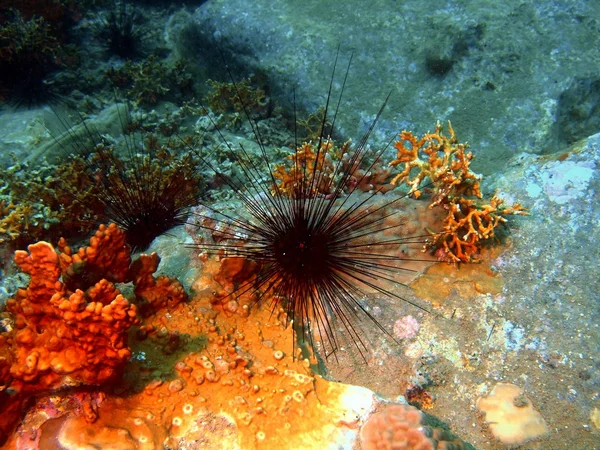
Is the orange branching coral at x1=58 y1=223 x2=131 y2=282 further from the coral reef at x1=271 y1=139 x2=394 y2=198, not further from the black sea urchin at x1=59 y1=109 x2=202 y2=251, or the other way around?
the coral reef at x1=271 y1=139 x2=394 y2=198

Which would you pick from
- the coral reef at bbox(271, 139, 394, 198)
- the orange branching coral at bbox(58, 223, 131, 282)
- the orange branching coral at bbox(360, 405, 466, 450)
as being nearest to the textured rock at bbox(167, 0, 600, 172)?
the coral reef at bbox(271, 139, 394, 198)

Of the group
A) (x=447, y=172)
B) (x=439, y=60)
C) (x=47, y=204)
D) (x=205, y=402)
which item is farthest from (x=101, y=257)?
(x=439, y=60)

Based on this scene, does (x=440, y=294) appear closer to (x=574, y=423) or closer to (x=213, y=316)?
(x=574, y=423)

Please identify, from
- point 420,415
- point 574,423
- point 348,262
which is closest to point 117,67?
point 348,262

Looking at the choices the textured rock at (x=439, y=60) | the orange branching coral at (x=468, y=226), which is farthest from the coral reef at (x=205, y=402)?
the textured rock at (x=439, y=60)

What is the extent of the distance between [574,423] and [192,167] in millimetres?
4812

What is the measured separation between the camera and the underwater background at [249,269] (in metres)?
2.54

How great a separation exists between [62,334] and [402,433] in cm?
225

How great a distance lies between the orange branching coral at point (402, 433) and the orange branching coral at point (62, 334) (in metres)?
1.73

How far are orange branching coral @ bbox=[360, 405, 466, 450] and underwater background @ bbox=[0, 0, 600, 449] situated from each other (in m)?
0.01

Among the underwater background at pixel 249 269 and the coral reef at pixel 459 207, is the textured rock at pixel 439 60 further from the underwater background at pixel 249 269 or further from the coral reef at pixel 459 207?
the coral reef at pixel 459 207

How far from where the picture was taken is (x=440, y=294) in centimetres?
370

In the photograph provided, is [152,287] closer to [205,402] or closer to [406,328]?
[205,402]

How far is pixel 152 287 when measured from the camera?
3252mm
